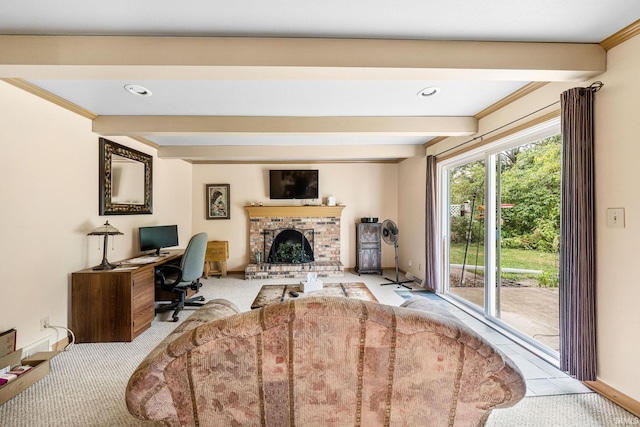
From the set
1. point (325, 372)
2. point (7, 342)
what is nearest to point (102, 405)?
point (7, 342)

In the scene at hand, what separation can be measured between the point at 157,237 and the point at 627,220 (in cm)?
490

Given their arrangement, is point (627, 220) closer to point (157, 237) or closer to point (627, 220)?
point (627, 220)

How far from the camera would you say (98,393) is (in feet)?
6.70

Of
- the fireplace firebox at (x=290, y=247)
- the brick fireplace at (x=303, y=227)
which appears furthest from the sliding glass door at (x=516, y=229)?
the fireplace firebox at (x=290, y=247)

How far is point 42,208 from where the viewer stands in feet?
8.31

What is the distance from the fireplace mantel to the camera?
5730 mm

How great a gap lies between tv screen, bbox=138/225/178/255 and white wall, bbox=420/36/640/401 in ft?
15.5

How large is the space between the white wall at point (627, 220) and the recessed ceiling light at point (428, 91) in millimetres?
1036

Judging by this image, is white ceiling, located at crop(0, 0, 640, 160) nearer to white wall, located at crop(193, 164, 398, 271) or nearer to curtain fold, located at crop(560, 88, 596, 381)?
curtain fold, located at crop(560, 88, 596, 381)

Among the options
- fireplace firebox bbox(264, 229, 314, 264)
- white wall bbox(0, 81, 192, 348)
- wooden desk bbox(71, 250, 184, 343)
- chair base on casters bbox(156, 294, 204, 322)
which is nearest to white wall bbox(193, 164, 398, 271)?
fireplace firebox bbox(264, 229, 314, 264)

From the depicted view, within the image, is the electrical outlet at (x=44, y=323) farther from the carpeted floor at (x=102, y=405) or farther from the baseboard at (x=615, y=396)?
the baseboard at (x=615, y=396)

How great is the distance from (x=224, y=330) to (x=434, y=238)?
3918 millimetres

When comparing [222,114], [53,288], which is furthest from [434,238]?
[53,288]

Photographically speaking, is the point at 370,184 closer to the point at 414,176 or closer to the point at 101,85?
the point at 414,176
